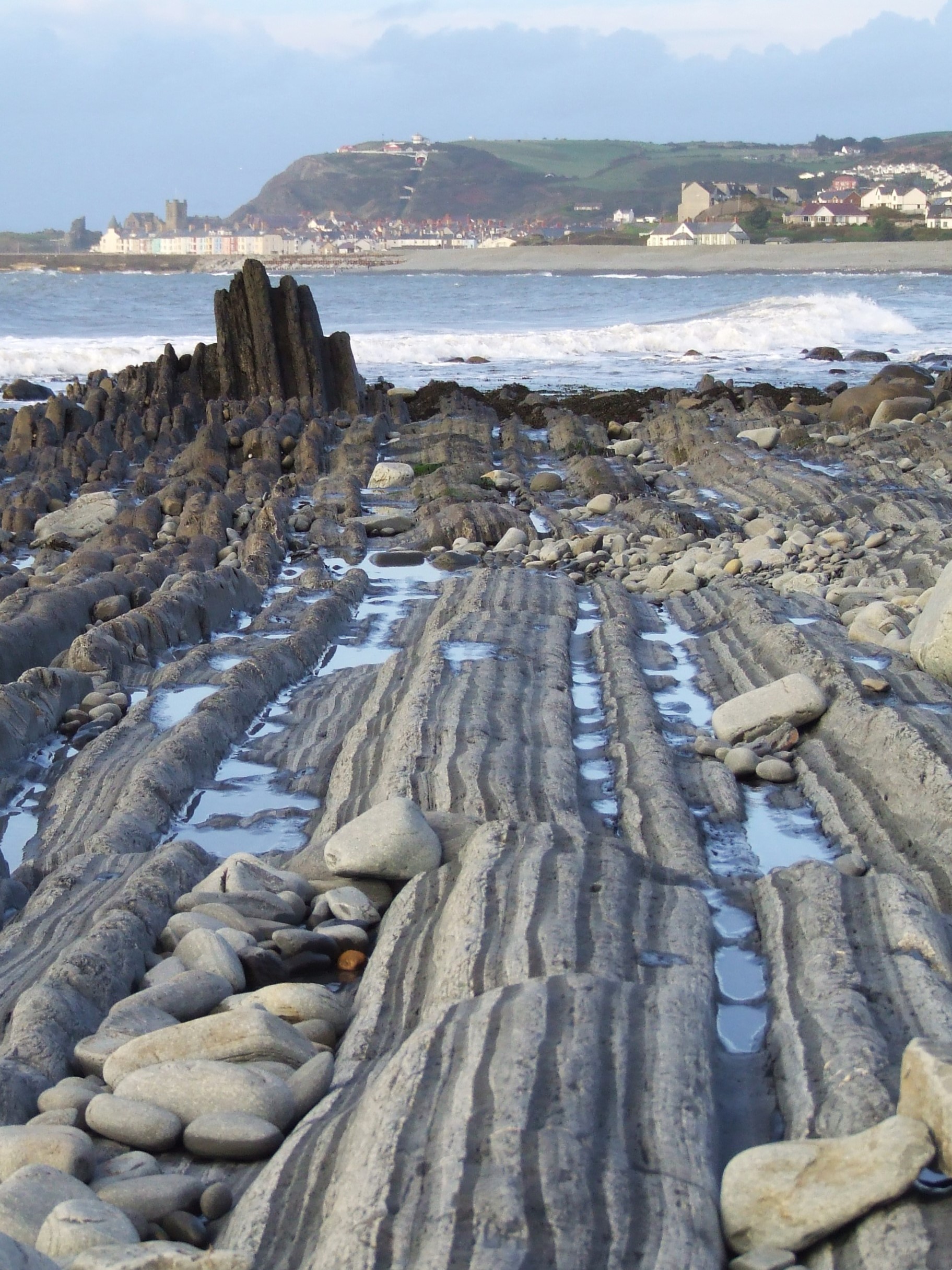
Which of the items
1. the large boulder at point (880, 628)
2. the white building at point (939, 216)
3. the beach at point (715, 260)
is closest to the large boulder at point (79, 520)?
the large boulder at point (880, 628)

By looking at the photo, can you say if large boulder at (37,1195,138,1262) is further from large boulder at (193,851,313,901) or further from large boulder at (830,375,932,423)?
large boulder at (830,375,932,423)

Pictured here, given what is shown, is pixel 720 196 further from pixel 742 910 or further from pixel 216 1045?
pixel 216 1045

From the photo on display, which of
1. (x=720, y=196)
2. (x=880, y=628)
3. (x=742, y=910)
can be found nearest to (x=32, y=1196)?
(x=742, y=910)

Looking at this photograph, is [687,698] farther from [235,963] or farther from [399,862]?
[235,963]

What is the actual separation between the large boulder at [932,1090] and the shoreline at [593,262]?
80673 millimetres

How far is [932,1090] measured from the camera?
7.52ft

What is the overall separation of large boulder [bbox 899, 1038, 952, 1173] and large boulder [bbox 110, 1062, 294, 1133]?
48.8 inches

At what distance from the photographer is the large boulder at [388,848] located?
3.86 meters

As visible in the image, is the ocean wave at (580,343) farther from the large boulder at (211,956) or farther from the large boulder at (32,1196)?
the large boulder at (32,1196)

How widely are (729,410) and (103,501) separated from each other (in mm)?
9893

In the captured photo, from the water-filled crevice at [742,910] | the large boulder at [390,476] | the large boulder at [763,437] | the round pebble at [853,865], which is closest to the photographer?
the water-filled crevice at [742,910]

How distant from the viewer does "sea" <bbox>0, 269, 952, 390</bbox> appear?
27234 millimetres

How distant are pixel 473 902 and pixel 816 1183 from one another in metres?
1.33

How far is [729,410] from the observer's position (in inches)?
735
